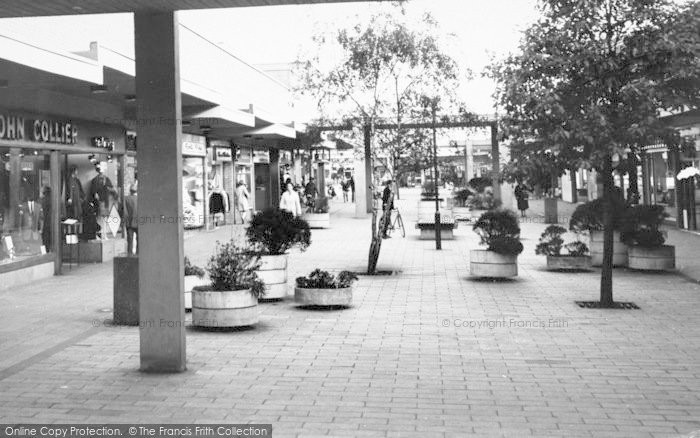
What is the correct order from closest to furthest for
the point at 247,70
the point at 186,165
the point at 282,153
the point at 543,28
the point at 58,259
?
1. the point at 543,28
2. the point at 58,259
3. the point at 186,165
4. the point at 247,70
5. the point at 282,153

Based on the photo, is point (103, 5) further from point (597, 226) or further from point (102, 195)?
point (102, 195)

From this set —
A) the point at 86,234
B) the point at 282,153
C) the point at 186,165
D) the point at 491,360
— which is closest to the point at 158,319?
the point at 491,360

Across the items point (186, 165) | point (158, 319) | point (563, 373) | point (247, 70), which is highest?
point (247, 70)

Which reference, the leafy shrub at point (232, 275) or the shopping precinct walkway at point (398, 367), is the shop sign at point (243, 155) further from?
the leafy shrub at point (232, 275)

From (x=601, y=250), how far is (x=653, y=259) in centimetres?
151

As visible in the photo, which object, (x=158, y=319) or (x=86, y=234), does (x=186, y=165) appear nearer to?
(x=86, y=234)

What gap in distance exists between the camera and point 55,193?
16781 mm

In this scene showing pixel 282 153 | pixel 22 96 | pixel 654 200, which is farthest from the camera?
pixel 282 153

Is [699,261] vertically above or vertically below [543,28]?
below

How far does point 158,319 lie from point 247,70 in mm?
25941

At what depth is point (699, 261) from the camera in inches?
679

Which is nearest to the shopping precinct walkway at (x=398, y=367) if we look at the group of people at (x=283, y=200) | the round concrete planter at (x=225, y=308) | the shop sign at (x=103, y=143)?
the round concrete planter at (x=225, y=308)

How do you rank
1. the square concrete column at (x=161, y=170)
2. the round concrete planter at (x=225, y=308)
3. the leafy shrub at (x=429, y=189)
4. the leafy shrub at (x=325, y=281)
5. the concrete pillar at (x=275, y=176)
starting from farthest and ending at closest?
the leafy shrub at (x=429, y=189) < the concrete pillar at (x=275, y=176) < the leafy shrub at (x=325, y=281) < the round concrete planter at (x=225, y=308) < the square concrete column at (x=161, y=170)

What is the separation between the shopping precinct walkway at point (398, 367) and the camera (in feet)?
20.4
